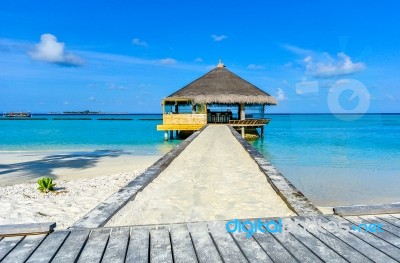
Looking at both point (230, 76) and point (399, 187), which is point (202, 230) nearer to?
point (399, 187)

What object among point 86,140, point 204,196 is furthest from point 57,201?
point 86,140

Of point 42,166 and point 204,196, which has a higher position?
point 204,196

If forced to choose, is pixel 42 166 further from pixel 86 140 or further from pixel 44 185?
pixel 86 140

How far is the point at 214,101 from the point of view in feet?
58.6

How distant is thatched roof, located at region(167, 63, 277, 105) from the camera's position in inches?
709

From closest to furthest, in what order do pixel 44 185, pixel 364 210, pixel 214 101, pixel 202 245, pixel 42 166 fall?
pixel 202 245
pixel 364 210
pixel 44 185
pixel 42 166
pixel 214 101

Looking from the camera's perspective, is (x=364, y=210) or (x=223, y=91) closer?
(x=364, y=210)

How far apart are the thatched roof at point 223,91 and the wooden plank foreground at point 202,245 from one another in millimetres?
15783

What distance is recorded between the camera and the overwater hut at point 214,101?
17.5 m

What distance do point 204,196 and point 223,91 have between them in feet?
49.7

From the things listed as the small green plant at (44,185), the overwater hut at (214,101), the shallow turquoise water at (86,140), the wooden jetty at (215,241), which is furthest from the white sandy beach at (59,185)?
the overwater hut at (214,101)

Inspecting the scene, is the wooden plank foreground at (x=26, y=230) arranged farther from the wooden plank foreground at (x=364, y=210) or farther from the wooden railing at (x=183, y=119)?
the wooden railing at (x=183, y=119)

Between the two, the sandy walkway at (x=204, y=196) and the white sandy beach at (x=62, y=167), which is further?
the white sandy beach at (x=62, y=167)

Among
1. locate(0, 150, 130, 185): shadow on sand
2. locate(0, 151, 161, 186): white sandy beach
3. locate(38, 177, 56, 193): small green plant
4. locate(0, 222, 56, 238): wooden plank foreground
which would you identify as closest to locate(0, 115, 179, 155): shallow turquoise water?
locate(0, 151, 161, 186): white sandy beach
